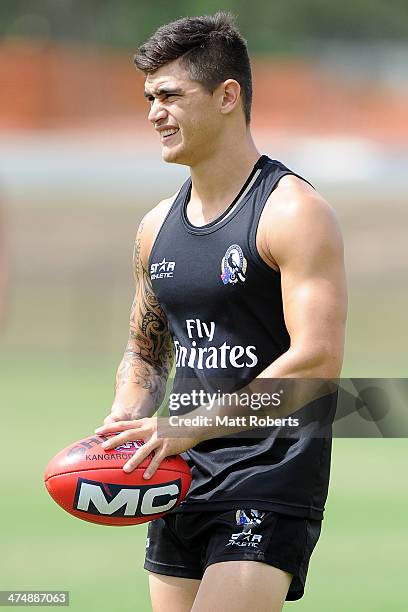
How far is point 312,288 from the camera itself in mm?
4387

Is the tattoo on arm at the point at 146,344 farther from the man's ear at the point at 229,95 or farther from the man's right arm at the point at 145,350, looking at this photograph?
the man's ear at the point at 229,95

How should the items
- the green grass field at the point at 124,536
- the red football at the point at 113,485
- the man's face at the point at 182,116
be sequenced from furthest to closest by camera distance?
the green grass field at the point at 124,536 → the man's face at the point at 182,116 → the red football at the point at 113,485

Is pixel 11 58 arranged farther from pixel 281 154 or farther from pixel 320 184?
pixel 320 184

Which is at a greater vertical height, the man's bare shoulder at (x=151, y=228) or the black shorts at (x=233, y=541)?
the man's bare shoulder at (x=151, y=228)

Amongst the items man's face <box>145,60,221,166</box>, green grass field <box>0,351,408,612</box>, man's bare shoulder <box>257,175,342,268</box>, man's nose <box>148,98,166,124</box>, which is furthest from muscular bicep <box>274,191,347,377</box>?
green grass field <box>0,351,408,612</box>

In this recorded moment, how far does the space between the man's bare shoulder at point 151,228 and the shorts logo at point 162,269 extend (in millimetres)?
198

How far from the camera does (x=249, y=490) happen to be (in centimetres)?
448

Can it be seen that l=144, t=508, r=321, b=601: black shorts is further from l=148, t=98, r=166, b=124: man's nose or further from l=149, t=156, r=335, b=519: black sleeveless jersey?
l=148, t=98, r=166, b=124: man's nose

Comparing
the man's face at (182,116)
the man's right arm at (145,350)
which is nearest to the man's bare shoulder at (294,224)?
the man's face at (182,116)

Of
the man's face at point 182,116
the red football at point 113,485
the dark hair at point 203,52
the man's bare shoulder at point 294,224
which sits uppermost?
the dark hair at point 203,52

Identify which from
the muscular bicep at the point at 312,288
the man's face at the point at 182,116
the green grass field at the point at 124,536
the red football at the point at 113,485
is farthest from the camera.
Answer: the green grass field at the point at 124,536

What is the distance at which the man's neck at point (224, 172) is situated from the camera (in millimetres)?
4828

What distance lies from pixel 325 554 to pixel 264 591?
432 cm

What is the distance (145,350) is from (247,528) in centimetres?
108
